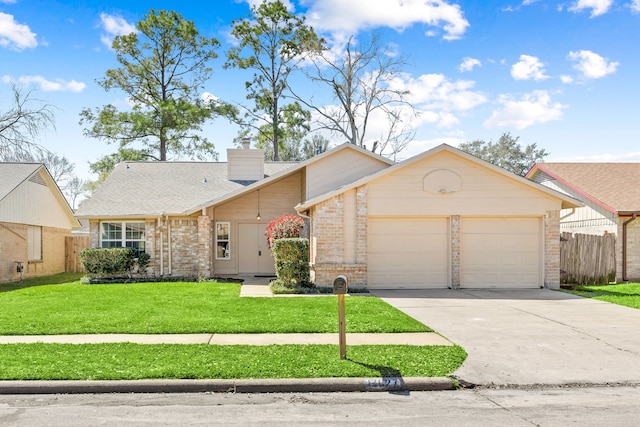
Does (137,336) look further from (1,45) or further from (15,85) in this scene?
(15,85)

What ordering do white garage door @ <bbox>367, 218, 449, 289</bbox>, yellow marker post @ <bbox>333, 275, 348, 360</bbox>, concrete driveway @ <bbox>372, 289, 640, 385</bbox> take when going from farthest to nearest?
white garage door @ <bbox>367, 218, 449, 289</bbox> < yellow marker post @ <bbox>333, 275, 348, 360</bbox> < concrete driveway @ <bbox>372, 289, 640, 385</bbox>

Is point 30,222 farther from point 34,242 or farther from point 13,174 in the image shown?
point 13,174

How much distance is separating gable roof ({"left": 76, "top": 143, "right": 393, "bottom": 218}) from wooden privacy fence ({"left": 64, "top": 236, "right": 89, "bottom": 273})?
5230mm

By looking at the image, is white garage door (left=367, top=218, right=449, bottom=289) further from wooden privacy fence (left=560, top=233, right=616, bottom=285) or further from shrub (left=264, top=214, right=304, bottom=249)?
wooden privacy fence (left=560, top=233, right=616, bottom=285)

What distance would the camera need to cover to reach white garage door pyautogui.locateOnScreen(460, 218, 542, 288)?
16.3 m

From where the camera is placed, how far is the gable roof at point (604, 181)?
19.2 metres

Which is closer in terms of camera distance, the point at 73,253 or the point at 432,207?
the point at 432,207

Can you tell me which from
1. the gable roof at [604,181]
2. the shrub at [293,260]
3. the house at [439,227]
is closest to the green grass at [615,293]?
the house at [439,227]

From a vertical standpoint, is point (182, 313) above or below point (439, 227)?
below

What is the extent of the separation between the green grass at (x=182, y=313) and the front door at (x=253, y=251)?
16.0 ft

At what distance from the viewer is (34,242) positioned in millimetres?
22984

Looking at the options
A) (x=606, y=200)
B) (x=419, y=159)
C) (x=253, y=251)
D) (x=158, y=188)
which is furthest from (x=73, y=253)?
(x=606, y=200)

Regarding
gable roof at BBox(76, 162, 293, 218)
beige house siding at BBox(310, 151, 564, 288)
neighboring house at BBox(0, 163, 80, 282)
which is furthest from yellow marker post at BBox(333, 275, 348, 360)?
neighboring house at BBox(0, 163, 80, 282)

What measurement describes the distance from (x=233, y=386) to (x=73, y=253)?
23310 millimetres
